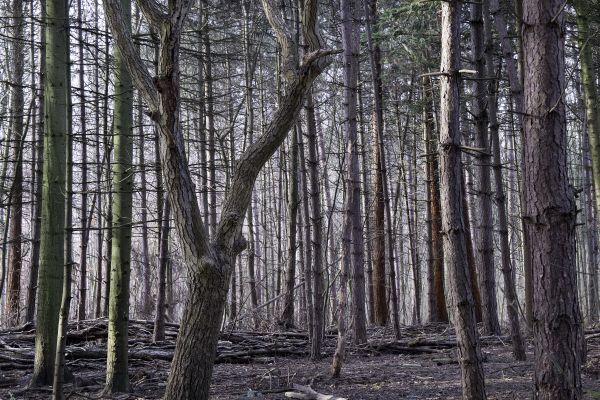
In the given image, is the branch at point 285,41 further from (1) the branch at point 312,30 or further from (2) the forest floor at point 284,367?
(2) the forest floor at point 284,367

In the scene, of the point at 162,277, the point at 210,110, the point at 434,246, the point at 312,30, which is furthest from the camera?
the point at 434,246

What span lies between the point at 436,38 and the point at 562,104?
9.55 meters

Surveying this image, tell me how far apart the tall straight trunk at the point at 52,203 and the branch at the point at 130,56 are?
1883 millimetres

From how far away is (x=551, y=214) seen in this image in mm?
4227

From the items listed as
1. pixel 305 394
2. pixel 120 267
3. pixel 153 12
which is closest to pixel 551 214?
pixel 305 394

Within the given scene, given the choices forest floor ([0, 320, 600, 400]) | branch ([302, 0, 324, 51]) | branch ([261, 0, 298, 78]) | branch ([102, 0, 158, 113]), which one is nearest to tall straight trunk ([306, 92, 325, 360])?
forest floor ([0, 320, 600, 400])

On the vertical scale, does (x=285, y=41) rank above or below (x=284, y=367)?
above

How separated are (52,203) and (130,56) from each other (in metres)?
2.48

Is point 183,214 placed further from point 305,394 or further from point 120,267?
point 305,394

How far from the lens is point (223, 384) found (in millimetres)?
7441

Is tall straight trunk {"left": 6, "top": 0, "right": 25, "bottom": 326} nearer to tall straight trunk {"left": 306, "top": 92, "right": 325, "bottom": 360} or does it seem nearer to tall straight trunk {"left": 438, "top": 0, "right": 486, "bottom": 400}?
tall straight trunk {"left": 306, "top": 92, "right": 325, "bottom": 360}

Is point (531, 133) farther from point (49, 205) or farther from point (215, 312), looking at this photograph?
point (49, 205)

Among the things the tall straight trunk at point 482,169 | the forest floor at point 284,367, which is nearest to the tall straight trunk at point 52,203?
the forest floor at point 284,367

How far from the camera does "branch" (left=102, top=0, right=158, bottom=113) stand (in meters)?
5.23
